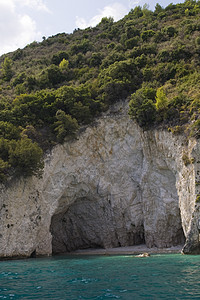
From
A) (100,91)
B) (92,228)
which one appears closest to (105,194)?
(92,228)

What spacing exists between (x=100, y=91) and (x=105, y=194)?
13.0m

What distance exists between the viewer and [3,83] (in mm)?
54094

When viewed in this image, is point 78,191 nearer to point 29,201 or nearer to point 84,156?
point 84,156

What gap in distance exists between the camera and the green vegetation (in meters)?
31.6

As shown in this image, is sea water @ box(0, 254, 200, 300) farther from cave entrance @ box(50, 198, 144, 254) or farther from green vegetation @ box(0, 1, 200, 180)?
cave entrance @ box(50, 198, 144, 254)

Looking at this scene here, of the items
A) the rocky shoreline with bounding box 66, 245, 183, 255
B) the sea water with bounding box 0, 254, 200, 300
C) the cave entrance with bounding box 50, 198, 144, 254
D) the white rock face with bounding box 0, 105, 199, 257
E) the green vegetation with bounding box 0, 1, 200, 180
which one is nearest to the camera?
the sea water with bounding box 0, 254, 200, 300

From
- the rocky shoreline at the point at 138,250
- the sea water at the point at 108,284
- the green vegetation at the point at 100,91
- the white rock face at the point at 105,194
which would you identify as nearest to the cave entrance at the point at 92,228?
the white rock face at the point at 105,194

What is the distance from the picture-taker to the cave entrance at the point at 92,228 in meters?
36.2

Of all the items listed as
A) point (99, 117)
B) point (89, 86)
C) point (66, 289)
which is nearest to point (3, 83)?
point (89, 86)

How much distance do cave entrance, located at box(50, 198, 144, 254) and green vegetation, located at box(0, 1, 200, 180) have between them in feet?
27.5

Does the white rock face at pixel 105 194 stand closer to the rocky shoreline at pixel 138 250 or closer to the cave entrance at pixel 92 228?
the cave entrance at pixel 92 228

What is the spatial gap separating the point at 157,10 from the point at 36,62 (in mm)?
32462

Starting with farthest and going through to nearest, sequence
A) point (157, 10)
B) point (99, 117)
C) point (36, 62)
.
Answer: point (157, 10)
point (36, 62)
point (99, 117)

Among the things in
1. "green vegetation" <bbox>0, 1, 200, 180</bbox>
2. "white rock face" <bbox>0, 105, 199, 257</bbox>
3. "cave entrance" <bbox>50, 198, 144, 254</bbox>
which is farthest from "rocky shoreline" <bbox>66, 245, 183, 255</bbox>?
"green vegetation" <bbox>0, 1, 200, 180</bbox>
